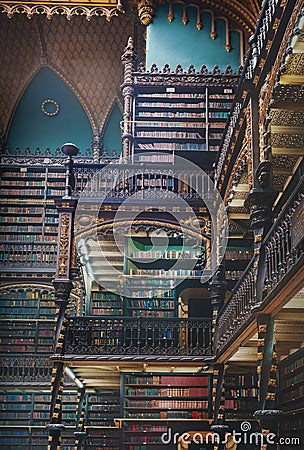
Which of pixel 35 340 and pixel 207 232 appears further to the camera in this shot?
pixel 35 340

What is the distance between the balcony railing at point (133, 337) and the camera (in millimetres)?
8969

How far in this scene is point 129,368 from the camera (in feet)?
30.9

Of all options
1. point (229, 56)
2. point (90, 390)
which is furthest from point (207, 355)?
point (229, 56)

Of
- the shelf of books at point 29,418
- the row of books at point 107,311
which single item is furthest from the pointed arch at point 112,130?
the shelf of books at point 29,418

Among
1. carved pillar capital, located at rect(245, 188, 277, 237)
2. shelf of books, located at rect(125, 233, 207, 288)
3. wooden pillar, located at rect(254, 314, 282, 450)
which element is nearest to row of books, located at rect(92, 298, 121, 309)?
shelf of books, located at rect(125, 233, 207, 288)

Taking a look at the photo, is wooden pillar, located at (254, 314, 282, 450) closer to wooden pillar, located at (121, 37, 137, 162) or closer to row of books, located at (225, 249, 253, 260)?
row of books, located at (225, 249, 253, 260)

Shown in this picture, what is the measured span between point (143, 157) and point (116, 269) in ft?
6.40

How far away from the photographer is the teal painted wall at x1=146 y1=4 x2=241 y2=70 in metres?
12.3

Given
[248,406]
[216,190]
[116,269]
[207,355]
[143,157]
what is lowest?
[248,406]

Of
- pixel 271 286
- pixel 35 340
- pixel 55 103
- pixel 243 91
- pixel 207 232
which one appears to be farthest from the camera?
pixel 55 103

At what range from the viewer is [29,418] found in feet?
38.7

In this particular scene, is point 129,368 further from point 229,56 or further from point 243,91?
point 229,56

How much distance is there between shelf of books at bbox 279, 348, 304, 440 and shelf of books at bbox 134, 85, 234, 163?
4.32m

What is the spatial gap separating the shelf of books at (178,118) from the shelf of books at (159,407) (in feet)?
12.2
